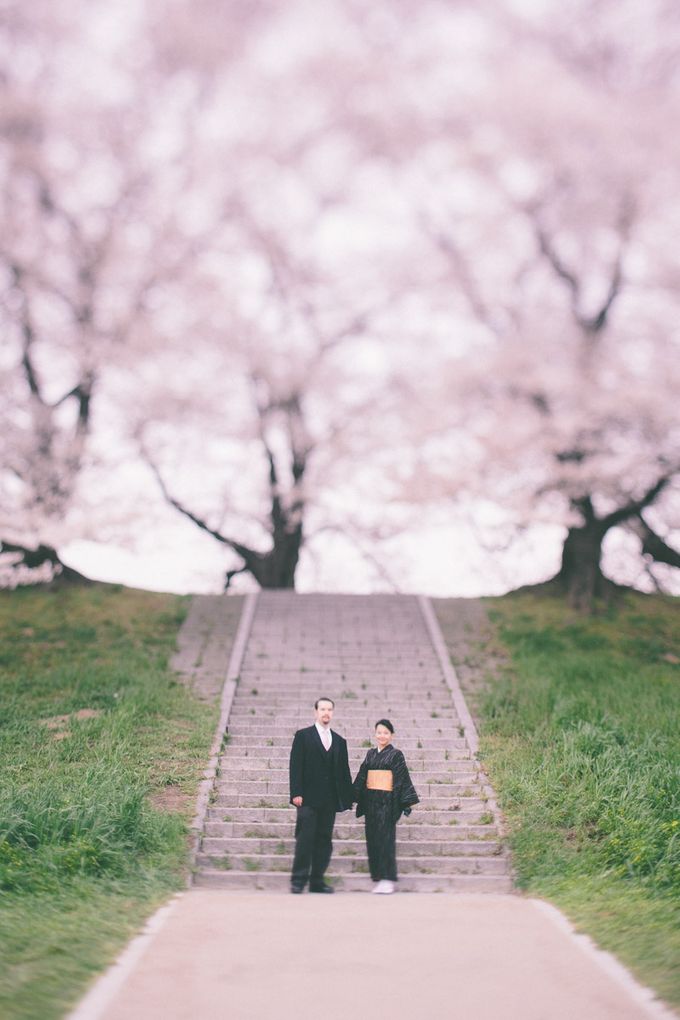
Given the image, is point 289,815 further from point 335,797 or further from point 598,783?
point 598,783

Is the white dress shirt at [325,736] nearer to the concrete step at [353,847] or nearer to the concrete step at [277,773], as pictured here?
the concrete step at [353,847]

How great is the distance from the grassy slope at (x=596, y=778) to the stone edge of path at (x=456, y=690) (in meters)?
0.12

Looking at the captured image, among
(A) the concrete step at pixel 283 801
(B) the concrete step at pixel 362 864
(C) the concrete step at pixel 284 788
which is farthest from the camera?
(C) the concrete step at pixel 284 788

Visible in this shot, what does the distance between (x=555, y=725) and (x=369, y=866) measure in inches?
159

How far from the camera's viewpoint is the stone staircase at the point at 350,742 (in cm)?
972

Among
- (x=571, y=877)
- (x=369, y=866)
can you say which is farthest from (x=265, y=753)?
(x=571, y=877)

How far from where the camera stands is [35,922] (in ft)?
23.2

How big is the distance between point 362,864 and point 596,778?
2808 mm

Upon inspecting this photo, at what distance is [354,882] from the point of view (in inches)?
370

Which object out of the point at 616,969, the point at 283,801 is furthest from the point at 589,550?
the point at 616,969

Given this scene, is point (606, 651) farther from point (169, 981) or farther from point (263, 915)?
point (169, 981)

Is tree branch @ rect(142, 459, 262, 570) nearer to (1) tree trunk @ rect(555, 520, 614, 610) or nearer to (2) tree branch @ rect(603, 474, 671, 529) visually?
(1) tree trunk @ rect(555, 520, 614, 610)

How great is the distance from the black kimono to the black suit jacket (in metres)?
0.17

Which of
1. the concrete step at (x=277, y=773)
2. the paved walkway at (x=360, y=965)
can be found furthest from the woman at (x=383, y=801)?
the concrete step at (x=277, y=773)
